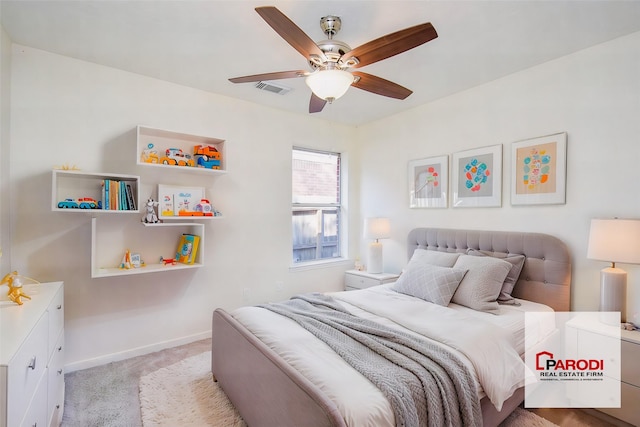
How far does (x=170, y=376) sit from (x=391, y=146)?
11.2ft

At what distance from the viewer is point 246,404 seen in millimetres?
1806

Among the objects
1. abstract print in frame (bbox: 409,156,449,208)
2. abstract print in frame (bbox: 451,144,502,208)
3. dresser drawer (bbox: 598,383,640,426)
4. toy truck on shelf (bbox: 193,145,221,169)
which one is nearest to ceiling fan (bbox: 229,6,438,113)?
toy truck on shelf (bbox: 193,145,221,169)

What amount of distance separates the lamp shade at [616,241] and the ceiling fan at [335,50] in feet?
5.78

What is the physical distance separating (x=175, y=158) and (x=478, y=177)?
9.71 ft

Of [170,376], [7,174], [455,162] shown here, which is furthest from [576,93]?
[7,174]

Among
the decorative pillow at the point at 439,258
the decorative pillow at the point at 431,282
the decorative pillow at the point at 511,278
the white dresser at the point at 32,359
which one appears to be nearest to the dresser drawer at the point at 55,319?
the white dresser at the point at 32,359

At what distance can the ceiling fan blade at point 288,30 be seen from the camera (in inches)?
→ 54.3

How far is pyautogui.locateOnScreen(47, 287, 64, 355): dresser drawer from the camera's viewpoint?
173 centimetres

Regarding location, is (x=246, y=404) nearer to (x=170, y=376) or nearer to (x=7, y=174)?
(x=170, y=376)

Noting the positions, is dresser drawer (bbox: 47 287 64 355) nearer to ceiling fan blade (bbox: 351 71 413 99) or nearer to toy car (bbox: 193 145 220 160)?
toy car (bbox: 193 145 220 160)

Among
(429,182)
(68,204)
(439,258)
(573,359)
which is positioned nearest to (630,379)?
(573,359)

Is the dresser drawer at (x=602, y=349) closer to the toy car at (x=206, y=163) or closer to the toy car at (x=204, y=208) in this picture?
the toy car at (x=204, y=208)

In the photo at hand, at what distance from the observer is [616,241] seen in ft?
6.55

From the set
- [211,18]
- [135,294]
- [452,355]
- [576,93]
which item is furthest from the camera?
[135,294]
